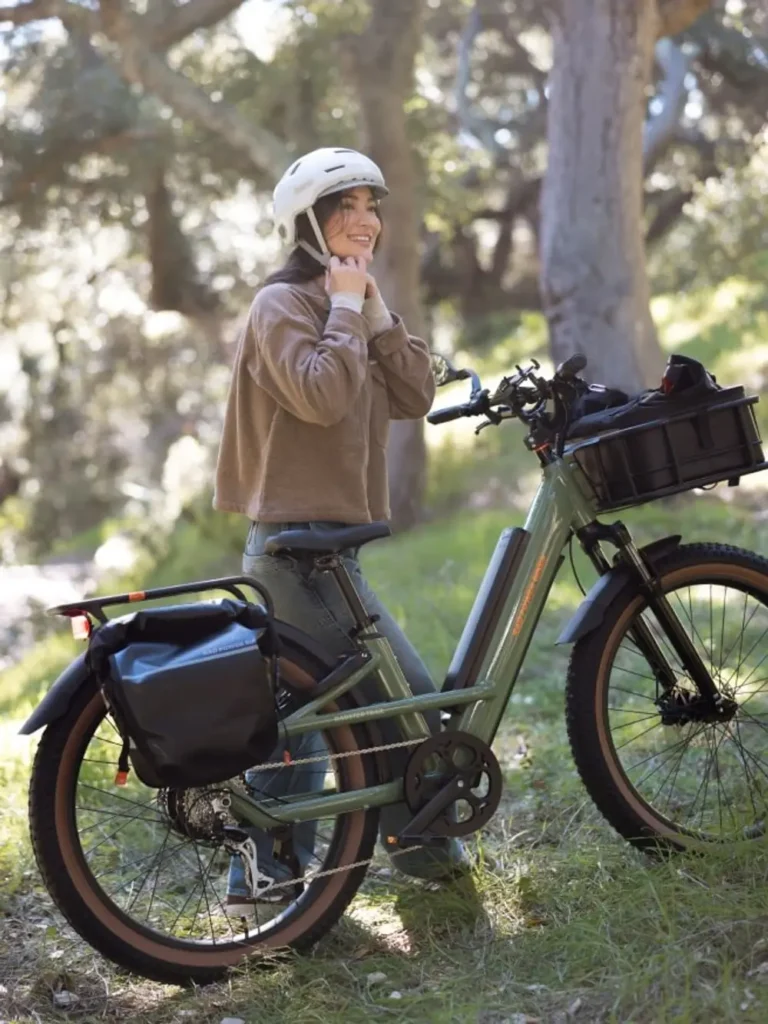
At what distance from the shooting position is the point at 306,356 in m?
3.06

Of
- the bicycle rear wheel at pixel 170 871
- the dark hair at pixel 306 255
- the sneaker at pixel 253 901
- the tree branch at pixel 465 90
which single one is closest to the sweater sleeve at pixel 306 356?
the dark hair at pixel 306 255

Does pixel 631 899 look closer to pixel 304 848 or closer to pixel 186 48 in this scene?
pixel 304 848

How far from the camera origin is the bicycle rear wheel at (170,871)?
2881mm

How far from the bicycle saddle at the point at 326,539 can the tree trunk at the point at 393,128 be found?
6905 millimetres

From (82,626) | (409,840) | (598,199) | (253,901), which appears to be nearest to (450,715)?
(409,840)

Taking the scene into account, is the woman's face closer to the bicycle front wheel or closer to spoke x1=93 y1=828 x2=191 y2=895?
the bicycle front wheel

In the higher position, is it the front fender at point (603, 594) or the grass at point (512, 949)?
the front fender at point (603, 594)

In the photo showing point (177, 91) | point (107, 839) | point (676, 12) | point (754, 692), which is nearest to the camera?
point (754, 692)

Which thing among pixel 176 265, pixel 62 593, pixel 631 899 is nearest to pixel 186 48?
pixel 176 265

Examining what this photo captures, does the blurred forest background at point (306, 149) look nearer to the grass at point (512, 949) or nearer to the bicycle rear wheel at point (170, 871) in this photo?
the grass at point (512, 949)

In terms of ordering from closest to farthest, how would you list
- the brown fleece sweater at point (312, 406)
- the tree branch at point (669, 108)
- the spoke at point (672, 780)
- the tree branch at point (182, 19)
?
1. the brown fleece sweater at point (312, 406)
2. the spoke at point (672, 780)
3. the tree branch at point (182, 19)
4. the tree branch at point (669, 108)

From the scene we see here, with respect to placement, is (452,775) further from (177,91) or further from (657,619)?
(177,91)

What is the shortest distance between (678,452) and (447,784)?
3.53ft

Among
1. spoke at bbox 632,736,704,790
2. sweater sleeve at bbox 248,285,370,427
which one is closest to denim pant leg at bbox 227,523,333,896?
sweater sleeve at bbox 248,285,370,427
